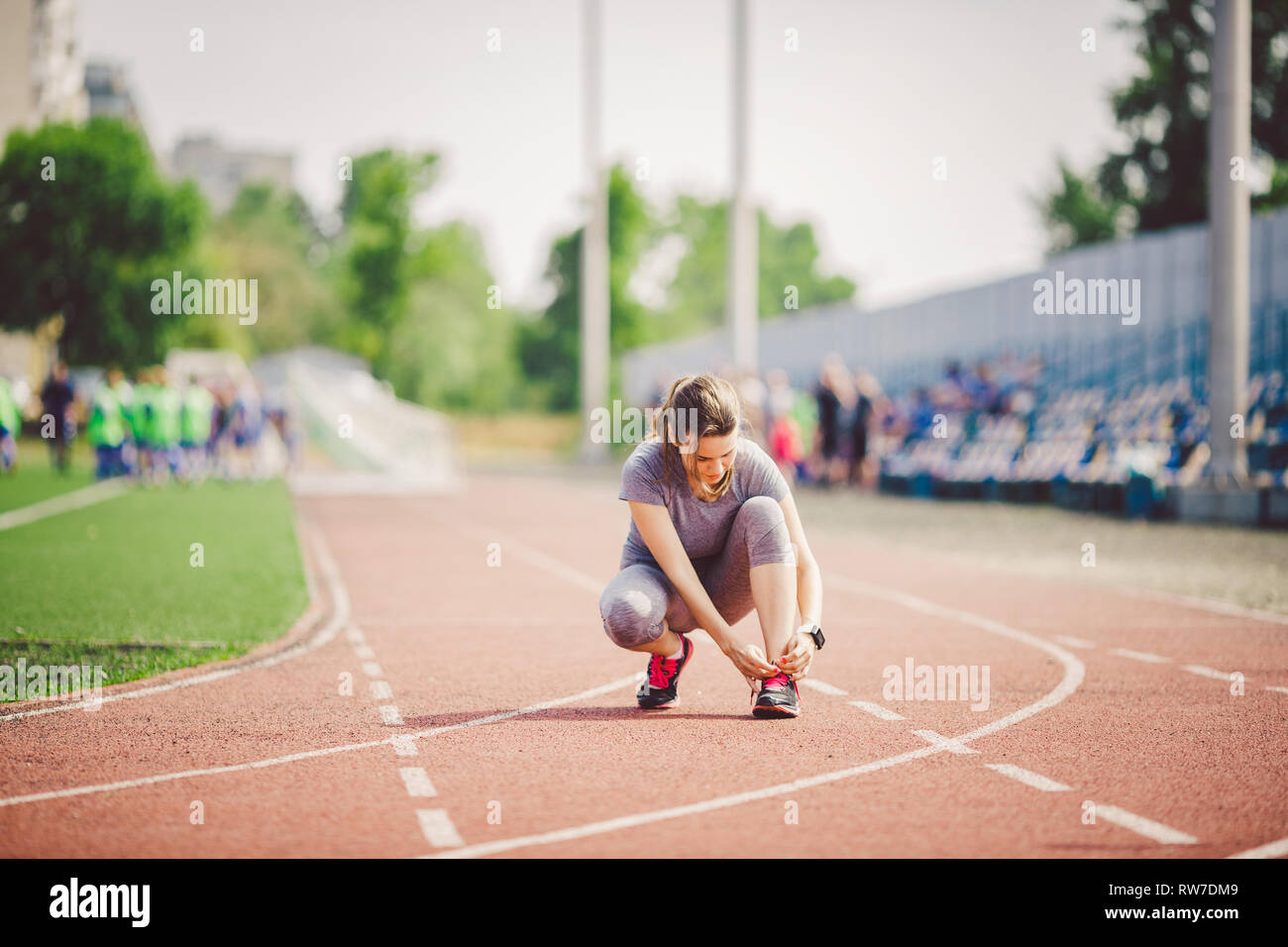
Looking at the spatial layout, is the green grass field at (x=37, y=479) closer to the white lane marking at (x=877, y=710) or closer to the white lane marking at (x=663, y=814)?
the white lane marking at (x=877, y=710)

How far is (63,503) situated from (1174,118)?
41.0 metres

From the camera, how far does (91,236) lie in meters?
55.8

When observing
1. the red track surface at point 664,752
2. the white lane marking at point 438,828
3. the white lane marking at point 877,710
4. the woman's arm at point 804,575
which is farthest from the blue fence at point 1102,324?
the white lane marking at point 438,828

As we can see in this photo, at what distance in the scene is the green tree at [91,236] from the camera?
53906 mm

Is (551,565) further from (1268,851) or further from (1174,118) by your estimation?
(1174,118)

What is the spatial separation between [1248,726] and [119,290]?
55.4 metres

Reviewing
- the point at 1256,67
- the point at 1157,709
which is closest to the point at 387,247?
the point at 1256,67

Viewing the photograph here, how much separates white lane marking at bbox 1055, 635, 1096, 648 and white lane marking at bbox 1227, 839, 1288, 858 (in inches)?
187

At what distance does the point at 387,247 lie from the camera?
62000mm

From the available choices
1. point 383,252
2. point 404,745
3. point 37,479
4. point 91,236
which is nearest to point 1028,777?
point 404,745

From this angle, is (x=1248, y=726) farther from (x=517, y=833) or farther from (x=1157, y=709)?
(x=517, y=833)

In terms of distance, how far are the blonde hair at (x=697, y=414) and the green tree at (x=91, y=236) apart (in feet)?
172

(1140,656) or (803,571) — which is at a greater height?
(803,571)

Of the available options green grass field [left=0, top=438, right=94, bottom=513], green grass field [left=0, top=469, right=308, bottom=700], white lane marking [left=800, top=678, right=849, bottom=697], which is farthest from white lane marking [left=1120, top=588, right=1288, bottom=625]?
green grass field [left=0, top=438, right=94, bottom=513]
